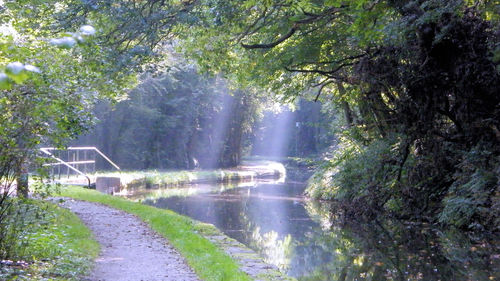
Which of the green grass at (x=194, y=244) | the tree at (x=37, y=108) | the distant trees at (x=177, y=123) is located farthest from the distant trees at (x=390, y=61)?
the distant trees at (x=177, y=123)

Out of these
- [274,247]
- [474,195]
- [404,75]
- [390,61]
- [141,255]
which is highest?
[390,61]

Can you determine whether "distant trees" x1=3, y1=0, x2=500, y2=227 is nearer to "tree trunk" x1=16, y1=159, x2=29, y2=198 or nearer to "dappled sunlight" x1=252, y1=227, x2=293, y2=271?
"dappled sunlight" x1=252, y1=227, x2=293, y2=271

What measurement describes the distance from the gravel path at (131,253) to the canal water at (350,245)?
2.64 metres

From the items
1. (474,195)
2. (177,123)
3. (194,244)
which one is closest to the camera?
(194,244)

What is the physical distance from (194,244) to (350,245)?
4513 millimetres

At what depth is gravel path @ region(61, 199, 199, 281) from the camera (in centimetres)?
747

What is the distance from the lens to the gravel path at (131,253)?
7474mm

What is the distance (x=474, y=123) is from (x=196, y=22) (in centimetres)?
722

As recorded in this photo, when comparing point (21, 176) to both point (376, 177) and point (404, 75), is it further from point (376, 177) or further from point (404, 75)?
point (376, 177)

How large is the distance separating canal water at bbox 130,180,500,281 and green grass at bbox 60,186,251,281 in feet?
5.58

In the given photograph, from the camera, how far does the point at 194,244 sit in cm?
991

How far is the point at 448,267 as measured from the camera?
1003 cm

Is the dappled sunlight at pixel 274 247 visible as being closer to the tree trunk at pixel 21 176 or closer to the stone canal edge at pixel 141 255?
the stone canal edge at pixel 141 255

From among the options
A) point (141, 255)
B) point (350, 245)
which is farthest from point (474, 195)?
point (141, 255)
